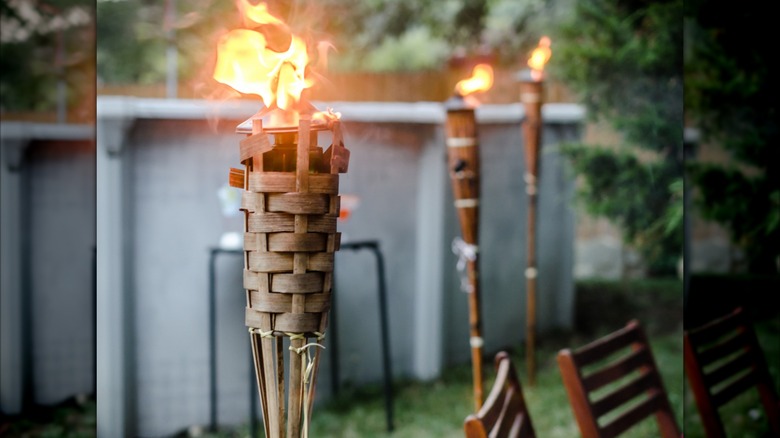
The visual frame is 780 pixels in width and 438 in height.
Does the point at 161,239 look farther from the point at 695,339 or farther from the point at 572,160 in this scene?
the point at 572,160

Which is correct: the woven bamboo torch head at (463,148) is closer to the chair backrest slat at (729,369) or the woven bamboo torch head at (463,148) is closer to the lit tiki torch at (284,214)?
the chair backrest slat at (729,369)

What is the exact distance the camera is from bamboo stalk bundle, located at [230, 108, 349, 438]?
40.1 inches

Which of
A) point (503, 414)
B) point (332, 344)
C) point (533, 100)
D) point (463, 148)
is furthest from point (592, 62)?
point (503, 414)

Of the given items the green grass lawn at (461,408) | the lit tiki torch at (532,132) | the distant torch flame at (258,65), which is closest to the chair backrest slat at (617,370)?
the green grass lawn at (461,408)

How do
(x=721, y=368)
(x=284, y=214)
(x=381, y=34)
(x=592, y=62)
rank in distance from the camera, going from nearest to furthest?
(x=284, y=214) < (x=721, y=368) < (x=592, y=62) < (x=381, y=34)

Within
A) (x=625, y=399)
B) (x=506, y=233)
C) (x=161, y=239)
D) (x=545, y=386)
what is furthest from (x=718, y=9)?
(x=161, y=239)

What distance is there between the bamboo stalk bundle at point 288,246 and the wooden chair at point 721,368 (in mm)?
862

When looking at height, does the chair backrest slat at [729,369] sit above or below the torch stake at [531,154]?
below

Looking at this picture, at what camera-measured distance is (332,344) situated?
276cm

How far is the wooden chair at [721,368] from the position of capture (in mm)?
1538

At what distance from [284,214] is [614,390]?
0.81 metres

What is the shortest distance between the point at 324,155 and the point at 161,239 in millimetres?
1474

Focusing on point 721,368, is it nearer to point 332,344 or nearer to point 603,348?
point 603,348

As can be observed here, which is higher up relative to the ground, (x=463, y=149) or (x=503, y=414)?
(x=463, y=149)
